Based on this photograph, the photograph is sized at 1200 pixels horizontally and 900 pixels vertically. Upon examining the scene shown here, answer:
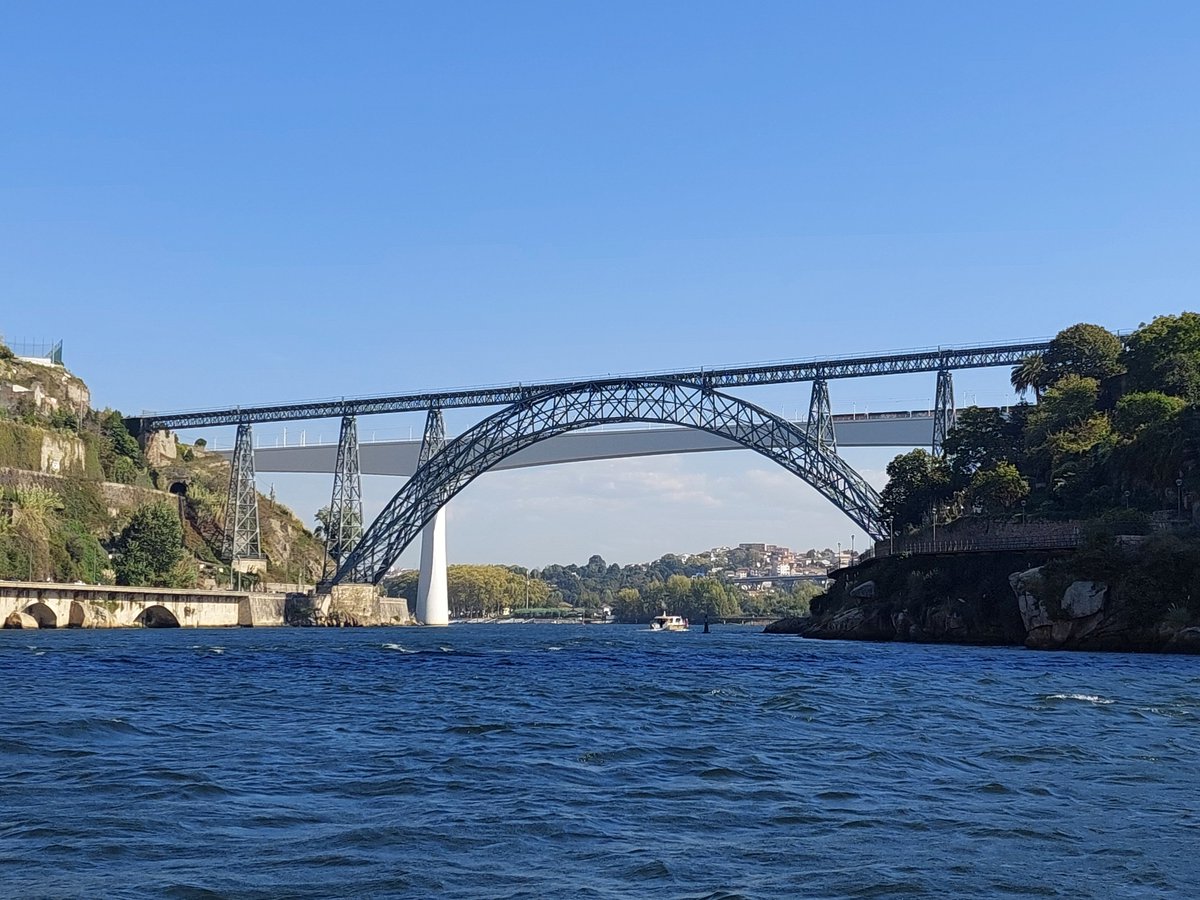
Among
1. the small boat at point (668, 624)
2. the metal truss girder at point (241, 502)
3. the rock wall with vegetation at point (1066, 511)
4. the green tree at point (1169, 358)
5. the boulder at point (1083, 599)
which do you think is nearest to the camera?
the rock wall with vegetation at point (1066, 511)

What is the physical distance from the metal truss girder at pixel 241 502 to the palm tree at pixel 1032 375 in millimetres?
66018

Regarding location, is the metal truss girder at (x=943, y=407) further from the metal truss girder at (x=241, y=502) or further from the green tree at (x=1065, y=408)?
the metal truss girder at (x=241, y=502)

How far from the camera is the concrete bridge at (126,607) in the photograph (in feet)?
292

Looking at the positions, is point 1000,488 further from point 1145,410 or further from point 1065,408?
point 1145,410

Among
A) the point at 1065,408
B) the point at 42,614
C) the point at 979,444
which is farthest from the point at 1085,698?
the point at 42,614

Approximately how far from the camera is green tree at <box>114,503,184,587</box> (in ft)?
347

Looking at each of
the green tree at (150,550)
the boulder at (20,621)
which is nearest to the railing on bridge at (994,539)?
the boulder at (20,621)

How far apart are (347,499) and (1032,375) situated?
2388 inches

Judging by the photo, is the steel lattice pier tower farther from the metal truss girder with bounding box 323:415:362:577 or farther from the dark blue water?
the dark blue water

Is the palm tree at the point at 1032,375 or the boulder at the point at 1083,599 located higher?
the palm tree at the point at 1032,375

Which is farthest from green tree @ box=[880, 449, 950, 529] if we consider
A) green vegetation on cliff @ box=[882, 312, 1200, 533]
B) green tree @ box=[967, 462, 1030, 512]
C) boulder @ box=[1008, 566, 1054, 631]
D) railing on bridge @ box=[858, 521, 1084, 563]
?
boulder @ box=[1008, 566, 1054, 631]

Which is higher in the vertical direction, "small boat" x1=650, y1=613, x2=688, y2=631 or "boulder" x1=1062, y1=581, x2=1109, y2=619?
"boulder" x1=1062, y1=581, x2=1109, y2=619

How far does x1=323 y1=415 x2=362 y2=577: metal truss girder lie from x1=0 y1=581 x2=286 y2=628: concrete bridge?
6.82 m

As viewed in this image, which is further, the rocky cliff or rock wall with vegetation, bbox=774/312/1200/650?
rock wall with vegetation, bbox=774/312/1200/650
